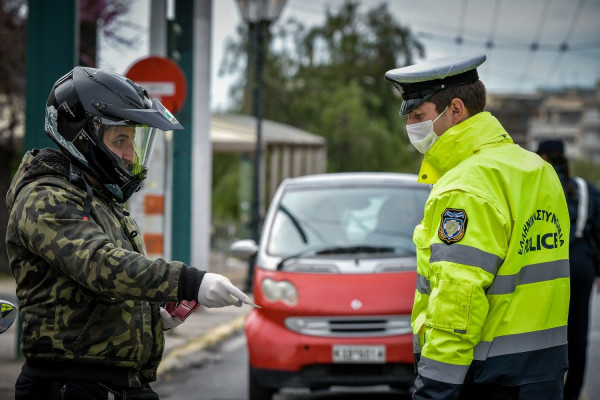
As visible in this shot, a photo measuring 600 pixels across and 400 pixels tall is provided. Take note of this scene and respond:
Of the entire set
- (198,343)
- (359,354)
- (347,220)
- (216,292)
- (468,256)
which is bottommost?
(198,343)

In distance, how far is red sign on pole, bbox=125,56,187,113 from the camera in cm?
912

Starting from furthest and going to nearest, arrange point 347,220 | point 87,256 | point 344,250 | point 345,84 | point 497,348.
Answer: point 345,84 → point 347,220 → point 344,250 → point 497,348 → point 87,256

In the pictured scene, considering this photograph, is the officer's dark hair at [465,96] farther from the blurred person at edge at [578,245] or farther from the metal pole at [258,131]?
the metal pole at [258,131]

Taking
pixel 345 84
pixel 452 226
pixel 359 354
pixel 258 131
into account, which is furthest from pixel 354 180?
pixel 345 84

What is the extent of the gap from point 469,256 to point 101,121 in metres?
1.19

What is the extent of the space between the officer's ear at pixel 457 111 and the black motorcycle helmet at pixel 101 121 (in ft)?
3.08

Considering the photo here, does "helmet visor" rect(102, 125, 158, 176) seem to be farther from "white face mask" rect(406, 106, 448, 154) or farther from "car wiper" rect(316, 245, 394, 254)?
"car wiper" rect(316, 245, 394, 254)

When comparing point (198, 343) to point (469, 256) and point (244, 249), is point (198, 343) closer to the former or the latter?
point (244, 249)

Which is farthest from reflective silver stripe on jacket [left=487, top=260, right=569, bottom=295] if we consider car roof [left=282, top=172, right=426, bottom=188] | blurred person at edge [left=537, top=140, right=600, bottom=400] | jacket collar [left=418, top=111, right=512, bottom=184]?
car roof [left=282, top=172, right=426, bottom=188]

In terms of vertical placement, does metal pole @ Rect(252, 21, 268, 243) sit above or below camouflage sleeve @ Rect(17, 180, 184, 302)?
below

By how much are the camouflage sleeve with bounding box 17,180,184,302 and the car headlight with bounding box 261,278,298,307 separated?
406 centimetres

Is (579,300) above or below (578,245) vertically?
below

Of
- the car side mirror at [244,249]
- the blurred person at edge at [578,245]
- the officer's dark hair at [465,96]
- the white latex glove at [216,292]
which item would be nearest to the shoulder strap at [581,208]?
the blurred person at edge at [578,245]

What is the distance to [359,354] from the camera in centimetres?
659
